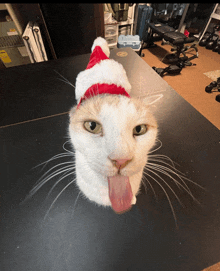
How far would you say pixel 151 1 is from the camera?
0.10m

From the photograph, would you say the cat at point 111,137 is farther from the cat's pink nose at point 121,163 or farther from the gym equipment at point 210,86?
the gym equipment at point 210,86

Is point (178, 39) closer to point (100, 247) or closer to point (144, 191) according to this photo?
point (144, 191)

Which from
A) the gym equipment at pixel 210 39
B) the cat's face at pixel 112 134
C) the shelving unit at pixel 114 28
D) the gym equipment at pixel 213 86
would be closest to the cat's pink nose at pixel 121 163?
the cat's face at pixel 112 134

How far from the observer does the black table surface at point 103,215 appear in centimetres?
49

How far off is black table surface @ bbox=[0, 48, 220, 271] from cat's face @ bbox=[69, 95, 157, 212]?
0.23m

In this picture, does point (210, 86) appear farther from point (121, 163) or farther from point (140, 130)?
point (121, 163)

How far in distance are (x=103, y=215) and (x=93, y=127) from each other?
0.35 metres

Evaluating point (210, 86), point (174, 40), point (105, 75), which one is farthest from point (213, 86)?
point (105, 75)

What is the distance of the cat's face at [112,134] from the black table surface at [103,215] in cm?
23

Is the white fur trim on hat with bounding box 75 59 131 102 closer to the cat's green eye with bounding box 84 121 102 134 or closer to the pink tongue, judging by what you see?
the cat's green eye with bounding box 84 121 102 134

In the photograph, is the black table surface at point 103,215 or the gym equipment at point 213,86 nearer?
the black table surface at point 103,215

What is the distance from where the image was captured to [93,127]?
0.46m

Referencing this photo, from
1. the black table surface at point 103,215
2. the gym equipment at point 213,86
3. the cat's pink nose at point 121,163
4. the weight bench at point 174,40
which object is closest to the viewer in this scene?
the cat's pink nose at point 121,163

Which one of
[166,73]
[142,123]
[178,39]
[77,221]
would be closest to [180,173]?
[142,123]
